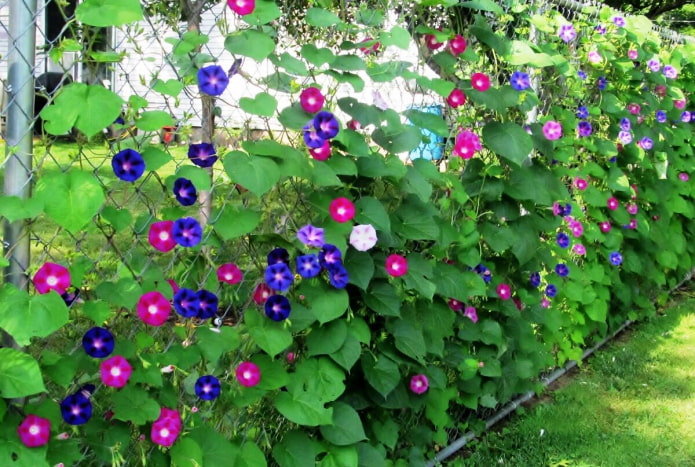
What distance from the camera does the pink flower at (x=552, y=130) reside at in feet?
9.55

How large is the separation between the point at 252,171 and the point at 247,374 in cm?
49

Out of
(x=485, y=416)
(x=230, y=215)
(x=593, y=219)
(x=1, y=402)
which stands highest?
(x=230, y=215)

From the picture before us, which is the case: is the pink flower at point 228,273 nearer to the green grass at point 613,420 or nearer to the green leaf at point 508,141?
the green leaf at point 508,141

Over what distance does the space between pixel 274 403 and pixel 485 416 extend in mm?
1379

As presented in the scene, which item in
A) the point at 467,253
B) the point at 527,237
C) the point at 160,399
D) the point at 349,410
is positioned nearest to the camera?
the point at 160,399

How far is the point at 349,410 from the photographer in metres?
2.05

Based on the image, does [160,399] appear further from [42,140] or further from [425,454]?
[425,454]

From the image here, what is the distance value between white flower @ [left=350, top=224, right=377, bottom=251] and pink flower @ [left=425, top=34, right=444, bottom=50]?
73cm

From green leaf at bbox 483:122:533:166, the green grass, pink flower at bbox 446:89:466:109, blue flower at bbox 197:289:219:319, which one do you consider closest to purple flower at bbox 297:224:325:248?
blue flower at bbox 197:289:219:319

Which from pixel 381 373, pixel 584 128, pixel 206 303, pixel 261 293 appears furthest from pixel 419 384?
pixel 584 128

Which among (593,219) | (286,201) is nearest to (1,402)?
(286,201)

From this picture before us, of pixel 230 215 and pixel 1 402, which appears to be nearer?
pixel 1 402

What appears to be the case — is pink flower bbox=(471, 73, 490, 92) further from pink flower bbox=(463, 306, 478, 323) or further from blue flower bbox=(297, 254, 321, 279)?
blue flower bbox=(297, 254, 321, 279)

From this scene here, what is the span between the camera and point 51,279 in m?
1.46
